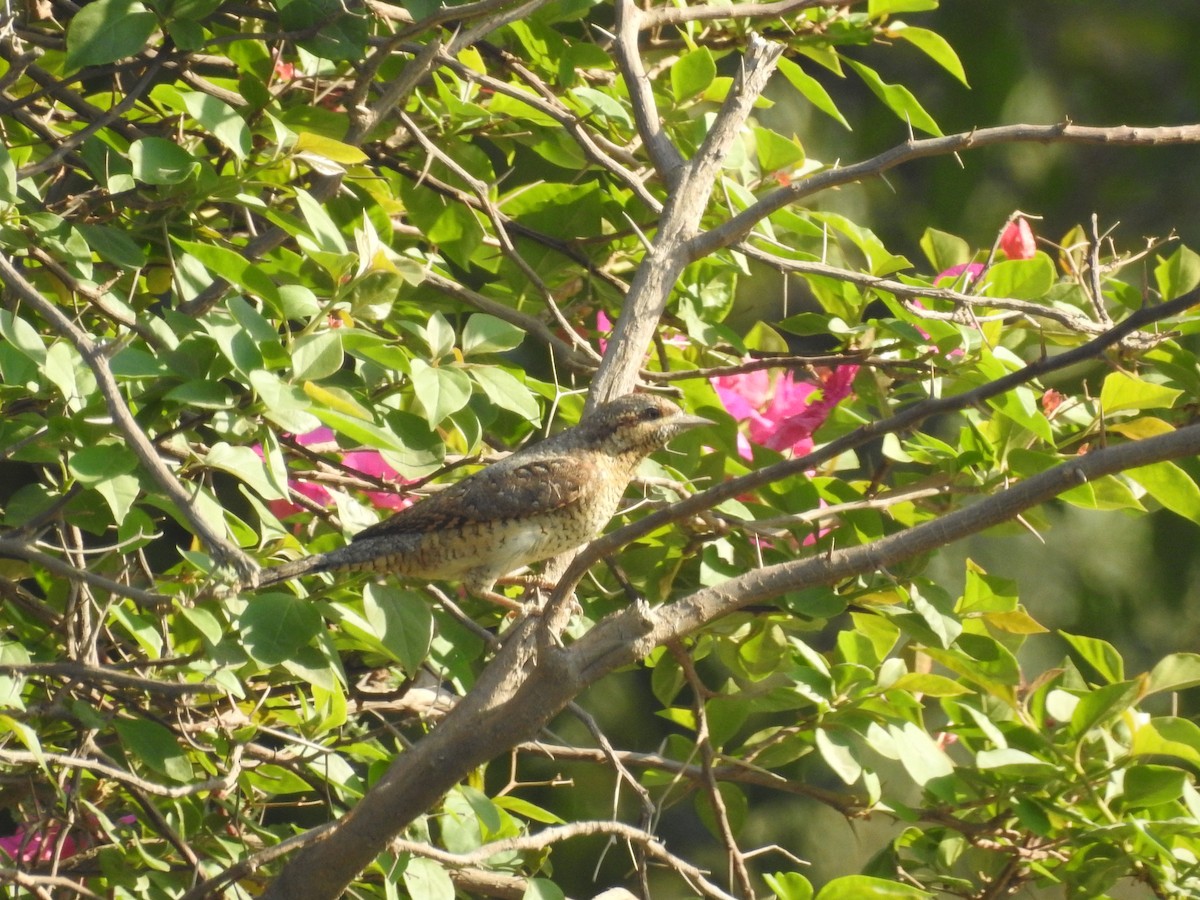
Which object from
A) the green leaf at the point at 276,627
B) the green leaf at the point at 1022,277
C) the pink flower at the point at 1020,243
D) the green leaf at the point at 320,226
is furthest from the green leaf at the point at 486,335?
the pink flower at the point at 1020,243

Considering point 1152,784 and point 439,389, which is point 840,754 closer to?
point 1152,784

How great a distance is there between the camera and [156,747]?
206cm

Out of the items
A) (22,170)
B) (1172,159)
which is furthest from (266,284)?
(1172,159)

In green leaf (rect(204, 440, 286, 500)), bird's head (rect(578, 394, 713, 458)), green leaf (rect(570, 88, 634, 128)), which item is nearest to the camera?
green leaf (rect(204, 440, 286, 500))

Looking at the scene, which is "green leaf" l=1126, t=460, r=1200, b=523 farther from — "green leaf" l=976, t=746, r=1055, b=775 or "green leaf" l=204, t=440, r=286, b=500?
"green leaf" l=204, t=440, r=286, b=500

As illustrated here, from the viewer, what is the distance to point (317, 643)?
6.54 feet

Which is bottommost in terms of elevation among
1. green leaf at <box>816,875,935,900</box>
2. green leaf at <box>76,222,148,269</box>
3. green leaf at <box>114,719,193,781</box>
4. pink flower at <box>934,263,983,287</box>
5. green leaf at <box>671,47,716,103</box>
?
green leaf at <box>816,875,935,900</box>

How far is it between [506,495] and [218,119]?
1.06 meters

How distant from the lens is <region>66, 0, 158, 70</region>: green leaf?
2027 millimetres

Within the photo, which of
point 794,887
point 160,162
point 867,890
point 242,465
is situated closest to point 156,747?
point 242,465

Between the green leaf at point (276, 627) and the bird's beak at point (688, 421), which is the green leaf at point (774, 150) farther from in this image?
the green leaf at point (276, 627)

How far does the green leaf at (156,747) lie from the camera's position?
205 cm

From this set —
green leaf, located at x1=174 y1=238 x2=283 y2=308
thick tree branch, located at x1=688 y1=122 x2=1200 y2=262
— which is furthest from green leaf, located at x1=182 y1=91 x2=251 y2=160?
thick tree branch, located at x1=688 y1=122 x2=1200 y2=262

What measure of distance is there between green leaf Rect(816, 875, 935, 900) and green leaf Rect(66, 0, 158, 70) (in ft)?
5.86
